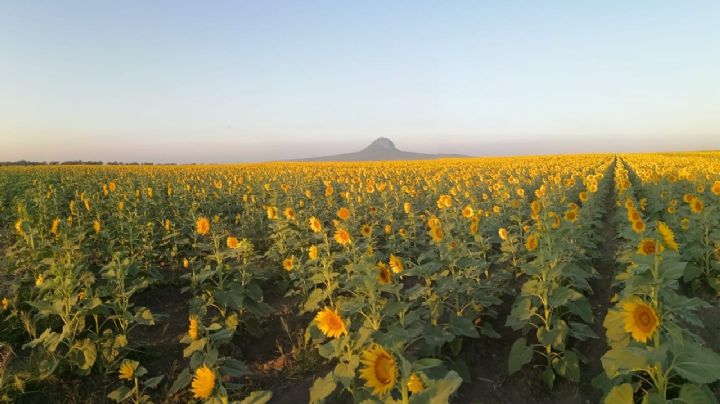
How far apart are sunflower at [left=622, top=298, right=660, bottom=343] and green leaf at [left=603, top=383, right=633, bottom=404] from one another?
11.7 inches

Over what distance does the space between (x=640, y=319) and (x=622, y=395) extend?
46 centimetres

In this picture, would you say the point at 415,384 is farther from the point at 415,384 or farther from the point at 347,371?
the point at 347,371

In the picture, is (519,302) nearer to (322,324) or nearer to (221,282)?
(322,324)

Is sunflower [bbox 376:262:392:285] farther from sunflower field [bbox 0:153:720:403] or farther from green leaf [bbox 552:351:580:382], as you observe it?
green leaf [bbox 552:351:580:382]

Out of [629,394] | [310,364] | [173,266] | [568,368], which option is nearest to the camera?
[629,394]

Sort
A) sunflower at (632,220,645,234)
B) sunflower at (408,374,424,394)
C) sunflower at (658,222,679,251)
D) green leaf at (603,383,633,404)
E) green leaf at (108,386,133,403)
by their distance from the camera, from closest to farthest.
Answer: sunflower at (408,374,424,394) < green leaf at (603,383,633,404) < sunflower at (658,222,679,251) < green leaf at (108,386,133,403) < sunflower at (632,220,645,234)

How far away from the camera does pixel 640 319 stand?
90.8 inches

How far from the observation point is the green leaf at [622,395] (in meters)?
2.35

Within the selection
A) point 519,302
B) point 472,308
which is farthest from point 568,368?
point 472,308

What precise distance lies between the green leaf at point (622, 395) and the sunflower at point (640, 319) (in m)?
0.30

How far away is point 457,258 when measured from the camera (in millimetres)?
4688

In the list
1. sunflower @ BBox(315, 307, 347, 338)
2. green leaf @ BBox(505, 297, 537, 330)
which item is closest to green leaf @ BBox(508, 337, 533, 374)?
green leaf @ BBox(505, 297, 537, 330)

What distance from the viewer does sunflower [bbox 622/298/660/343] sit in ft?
7.34

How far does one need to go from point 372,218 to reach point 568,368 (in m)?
6.04
